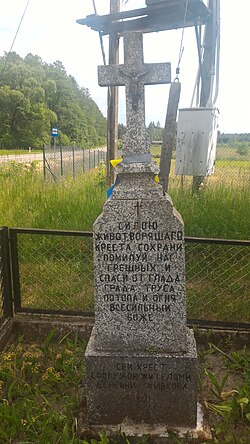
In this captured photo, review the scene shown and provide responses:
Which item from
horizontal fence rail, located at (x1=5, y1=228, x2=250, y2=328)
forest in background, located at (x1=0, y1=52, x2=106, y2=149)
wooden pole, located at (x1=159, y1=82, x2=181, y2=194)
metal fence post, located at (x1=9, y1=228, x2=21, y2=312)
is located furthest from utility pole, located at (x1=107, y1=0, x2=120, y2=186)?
forest in background, located at (x1=0, y1=52, x2=106, y2=149)

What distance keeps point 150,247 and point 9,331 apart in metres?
1.84

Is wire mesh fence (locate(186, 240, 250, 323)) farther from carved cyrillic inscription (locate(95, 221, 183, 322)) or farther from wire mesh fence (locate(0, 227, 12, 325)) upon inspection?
wire mesh fence (locate(0, 227, 12, 325))

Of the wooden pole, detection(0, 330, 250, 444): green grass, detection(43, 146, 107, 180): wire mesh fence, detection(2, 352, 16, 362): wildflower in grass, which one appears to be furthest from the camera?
detection(43, 146, 107, 180): wire mesh fence

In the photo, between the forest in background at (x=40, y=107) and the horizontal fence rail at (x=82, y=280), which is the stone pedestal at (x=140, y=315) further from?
the forest in background at (x=40, y=107)

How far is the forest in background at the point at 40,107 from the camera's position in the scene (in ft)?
142

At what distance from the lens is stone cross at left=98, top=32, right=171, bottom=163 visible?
2.17 metres

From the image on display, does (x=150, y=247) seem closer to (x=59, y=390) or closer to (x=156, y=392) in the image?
(x=156, y=392)

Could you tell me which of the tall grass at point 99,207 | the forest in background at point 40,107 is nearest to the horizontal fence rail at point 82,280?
the tall grass at point 99,207

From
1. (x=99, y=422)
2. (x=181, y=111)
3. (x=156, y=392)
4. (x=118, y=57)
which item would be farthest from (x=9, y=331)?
(x=118, y=57)

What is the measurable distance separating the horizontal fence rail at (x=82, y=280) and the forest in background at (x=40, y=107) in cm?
3379

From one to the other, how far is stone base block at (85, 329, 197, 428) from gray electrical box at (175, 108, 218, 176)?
339 cm

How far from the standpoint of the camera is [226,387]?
109 inches

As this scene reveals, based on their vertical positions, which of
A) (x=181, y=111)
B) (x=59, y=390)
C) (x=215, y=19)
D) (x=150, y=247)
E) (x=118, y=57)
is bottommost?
(x=59, y=390)

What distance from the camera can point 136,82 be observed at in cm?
221
